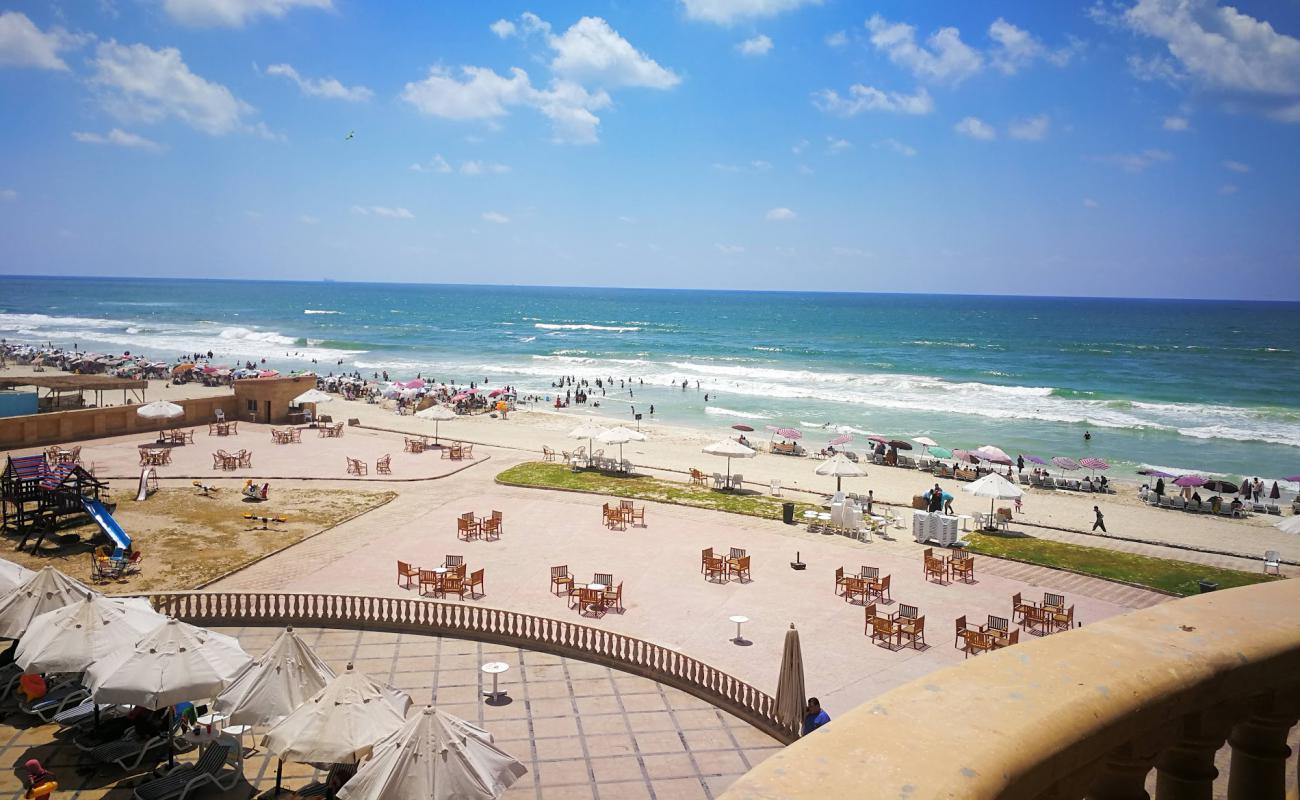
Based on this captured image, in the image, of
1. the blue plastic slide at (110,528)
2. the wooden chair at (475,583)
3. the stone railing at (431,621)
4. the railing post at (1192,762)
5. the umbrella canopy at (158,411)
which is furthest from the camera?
the umbrella canopy at (158,411)

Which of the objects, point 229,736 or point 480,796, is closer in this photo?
point 480,796

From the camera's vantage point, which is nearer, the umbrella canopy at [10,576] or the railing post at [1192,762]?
the railing post at [1192,762]

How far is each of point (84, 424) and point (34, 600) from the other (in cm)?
2331

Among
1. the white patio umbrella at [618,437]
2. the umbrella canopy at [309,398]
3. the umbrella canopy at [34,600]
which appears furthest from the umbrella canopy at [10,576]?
the umbrella canopy at [309,398]

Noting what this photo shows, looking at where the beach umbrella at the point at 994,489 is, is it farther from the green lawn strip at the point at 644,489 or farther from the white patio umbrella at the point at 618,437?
the white patio umbrella at the point at 618,437

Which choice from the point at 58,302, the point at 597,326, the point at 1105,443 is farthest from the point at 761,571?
the point at 58,302

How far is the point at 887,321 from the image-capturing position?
164 metres

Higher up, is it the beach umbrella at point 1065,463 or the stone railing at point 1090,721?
the stone railing at point 1090,721

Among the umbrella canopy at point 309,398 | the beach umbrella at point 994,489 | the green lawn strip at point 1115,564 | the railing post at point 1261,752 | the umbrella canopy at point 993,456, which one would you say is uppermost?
the railing post at point 1261,752

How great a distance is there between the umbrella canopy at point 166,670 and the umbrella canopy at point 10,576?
4.46 m

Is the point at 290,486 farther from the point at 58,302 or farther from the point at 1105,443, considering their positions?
the point at 58,302

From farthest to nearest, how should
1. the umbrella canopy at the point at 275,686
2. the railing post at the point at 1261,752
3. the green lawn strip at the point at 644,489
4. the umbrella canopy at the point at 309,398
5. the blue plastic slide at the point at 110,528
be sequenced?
1. the umbrella canopy at the point at 309,398
2. the green lawn strip at the point at 644,489
3. the blue plastic slide at the point at 110,528
4. the umbrella canopy at the point at 275,686
5. the railing post at the point at 1261,752

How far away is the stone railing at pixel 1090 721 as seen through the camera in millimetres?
1858

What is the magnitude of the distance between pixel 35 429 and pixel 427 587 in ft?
70.0
